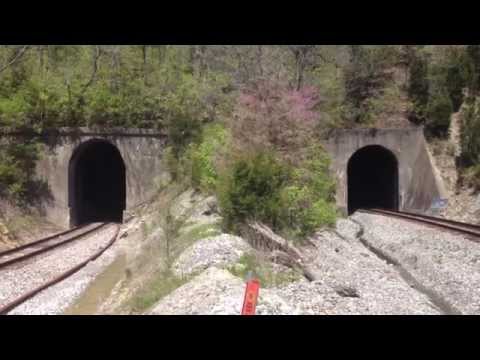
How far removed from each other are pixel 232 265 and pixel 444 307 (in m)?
4.09

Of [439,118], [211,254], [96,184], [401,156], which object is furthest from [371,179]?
[211,254]

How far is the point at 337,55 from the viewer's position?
34.2 meters

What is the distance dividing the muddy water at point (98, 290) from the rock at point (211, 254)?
200 cm

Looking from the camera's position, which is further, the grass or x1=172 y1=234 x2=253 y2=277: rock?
x1=172 y1=234 x2=253 y2=277: rock

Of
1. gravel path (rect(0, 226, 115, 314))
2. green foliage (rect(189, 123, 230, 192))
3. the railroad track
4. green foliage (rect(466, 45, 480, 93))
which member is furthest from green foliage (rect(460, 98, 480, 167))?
gravel path (rect(0, 226, 115, 314))

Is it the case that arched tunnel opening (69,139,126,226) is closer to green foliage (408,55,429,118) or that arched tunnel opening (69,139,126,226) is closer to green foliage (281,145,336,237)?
green foliage (281,145,336,237)

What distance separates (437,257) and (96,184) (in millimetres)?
21353

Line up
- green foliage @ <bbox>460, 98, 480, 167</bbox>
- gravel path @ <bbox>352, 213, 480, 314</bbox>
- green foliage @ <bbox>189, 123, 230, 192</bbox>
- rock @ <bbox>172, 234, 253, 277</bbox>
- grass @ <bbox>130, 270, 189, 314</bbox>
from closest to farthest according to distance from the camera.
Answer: grass @ <bbox>130, 270, 189, 314</bbox> < rock @ <bbox>172, 234, 253, 277</bbox> < gravel path @ <bbox>352, 213, 480, 314</bbox> < green foliage @ <bbox>189, 123, 230, 192</bbox> < green foliage @ <bbox>460, 98, 480, 167</bbox>

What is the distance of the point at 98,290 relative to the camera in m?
Result: 12.7

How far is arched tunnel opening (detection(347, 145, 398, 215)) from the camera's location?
3051 cm

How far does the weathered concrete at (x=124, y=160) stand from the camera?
24281 mm

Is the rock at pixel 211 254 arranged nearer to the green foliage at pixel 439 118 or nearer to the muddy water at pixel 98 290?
the muddy water at pixel 98 290

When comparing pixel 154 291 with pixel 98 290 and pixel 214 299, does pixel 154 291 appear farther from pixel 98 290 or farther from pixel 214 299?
pixel 98 290

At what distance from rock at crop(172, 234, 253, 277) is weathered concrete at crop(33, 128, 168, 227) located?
13.9 meters
